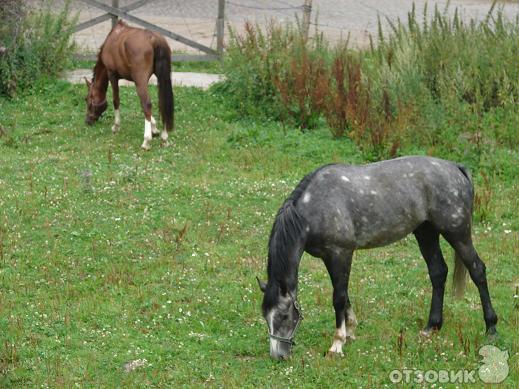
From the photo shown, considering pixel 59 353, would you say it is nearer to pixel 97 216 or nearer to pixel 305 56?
pixel 97 216

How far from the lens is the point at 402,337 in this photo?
27.0ft

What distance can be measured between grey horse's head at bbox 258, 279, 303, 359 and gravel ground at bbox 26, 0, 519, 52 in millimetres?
14407

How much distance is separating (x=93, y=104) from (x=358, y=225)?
877 centimetres

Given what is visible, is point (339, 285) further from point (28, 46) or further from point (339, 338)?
point (28, 46)

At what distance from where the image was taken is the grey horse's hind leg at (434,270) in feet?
28.5

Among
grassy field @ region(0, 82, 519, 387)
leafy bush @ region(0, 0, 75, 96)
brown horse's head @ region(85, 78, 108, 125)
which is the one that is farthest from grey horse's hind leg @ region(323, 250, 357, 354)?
leafy bush @ region(0, 0, 75, 96)

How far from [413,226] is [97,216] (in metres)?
4.73

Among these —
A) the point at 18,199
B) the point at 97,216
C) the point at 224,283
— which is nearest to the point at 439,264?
the point at 224,283

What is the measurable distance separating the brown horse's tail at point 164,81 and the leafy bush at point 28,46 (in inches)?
144

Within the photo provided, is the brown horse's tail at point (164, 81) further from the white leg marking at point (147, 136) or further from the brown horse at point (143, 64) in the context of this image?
the white leg marking at point (147, 136)

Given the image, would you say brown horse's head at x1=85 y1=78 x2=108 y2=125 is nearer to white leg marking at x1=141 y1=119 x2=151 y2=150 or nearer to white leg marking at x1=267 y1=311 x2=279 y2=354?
white leg marking at x1=141 y1=119 x2=151 y2=150

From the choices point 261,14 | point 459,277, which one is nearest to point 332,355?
point 459,277

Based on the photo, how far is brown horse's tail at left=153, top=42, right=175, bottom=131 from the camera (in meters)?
14.7

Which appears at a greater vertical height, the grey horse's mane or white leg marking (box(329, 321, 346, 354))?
the grey horse's mane
